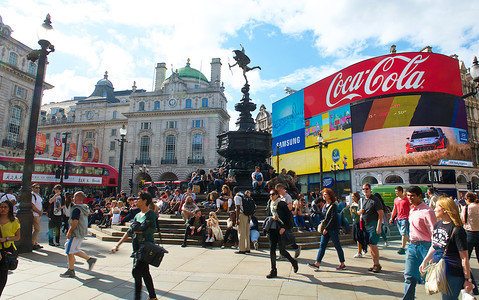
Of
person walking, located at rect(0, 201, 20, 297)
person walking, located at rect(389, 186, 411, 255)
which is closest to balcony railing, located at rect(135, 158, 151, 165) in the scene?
person walking, located at rect(389, 186, 411, 255)

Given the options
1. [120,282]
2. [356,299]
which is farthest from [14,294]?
[356,299]

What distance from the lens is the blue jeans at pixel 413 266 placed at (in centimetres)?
373

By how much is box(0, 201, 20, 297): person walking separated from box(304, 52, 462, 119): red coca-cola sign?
4057cm

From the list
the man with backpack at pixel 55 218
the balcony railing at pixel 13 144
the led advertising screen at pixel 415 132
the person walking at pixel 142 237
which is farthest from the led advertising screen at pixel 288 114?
the person walking at pixel 142 237

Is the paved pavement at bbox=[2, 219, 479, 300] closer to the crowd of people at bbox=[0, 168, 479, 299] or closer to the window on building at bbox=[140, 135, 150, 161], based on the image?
the crowd of people at bbox=[0, 168, 479, 299]

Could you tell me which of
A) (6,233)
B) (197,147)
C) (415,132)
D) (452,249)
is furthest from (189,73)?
(452,249)

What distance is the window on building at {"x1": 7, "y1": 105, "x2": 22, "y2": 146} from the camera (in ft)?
125

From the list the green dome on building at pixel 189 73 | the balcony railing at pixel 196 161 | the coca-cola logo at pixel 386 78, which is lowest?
the balcony railing at pixel 196 161

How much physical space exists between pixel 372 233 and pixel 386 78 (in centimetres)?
3713

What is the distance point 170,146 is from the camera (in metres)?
52.7

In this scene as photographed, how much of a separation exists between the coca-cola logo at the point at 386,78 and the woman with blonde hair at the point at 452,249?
127 ft

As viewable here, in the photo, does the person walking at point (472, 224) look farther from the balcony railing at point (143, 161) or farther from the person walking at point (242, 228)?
the balcony railing at point (143, 161)

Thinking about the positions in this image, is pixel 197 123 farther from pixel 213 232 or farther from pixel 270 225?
pixel 270 225

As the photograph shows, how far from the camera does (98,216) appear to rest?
1379 centimetres
